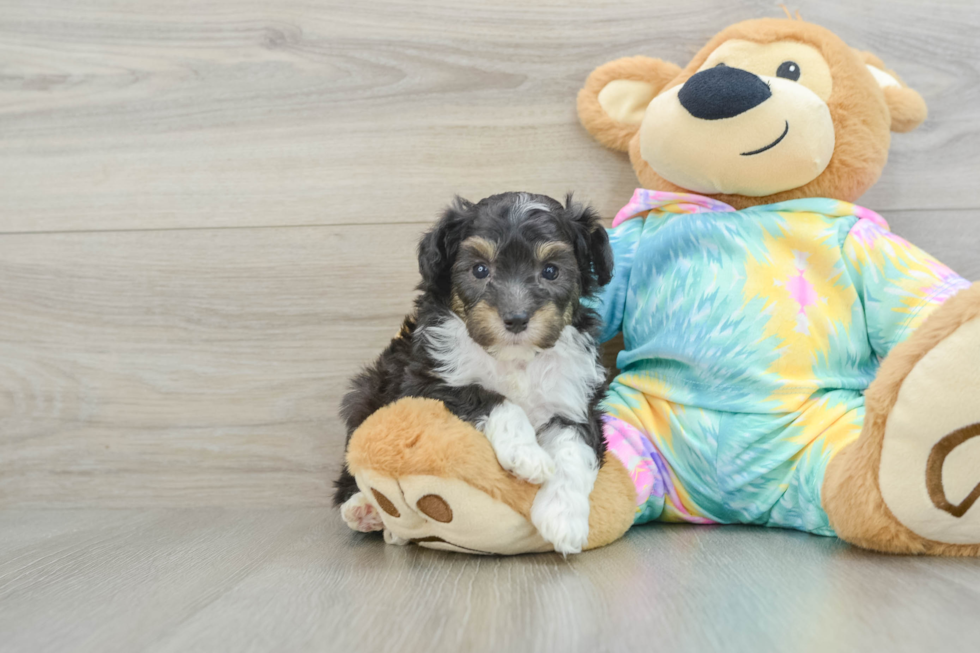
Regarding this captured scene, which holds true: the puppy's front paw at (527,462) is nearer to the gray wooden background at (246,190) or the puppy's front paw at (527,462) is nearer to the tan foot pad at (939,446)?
the tan foot pad at (939,446)

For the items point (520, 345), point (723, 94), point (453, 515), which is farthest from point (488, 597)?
point (723, 94)

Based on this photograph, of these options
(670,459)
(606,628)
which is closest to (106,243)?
(670,459)

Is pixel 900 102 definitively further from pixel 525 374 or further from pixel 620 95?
pixel 525 374

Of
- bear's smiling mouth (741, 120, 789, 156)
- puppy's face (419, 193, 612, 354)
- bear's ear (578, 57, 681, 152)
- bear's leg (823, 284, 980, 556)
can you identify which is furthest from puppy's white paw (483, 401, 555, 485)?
bear's ear (578, 57, 681, 152)

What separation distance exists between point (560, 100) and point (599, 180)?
0.88 ft

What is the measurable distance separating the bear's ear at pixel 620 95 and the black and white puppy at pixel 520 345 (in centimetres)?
51

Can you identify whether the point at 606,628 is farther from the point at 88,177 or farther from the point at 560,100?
the point at 88,177

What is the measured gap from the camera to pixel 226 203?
2240 millimetres

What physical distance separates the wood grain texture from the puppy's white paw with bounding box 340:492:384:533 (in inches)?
1.6

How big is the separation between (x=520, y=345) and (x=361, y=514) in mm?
635

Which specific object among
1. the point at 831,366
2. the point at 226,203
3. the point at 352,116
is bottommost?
the point at 831,366

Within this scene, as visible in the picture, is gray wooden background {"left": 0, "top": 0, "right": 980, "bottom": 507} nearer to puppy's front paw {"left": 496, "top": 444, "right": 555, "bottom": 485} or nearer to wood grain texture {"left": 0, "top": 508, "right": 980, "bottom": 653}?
wood grain texture {"left": 0, "top": 508, "right": 980, "bottom": 653}

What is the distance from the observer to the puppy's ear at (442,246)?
156 centimetres

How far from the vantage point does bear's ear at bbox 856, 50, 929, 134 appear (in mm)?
1893
